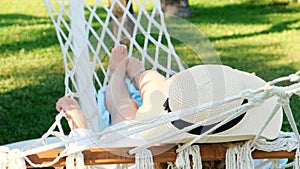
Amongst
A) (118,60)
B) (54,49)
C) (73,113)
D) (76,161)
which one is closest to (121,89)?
(118,60)

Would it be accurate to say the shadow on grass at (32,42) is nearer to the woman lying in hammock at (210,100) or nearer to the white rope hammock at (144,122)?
the white rope hammock at (144,122)

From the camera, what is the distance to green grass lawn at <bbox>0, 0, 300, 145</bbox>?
3977 mm

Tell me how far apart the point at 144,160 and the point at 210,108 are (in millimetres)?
220

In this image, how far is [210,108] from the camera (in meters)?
1.72

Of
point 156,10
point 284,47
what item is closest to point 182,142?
point 156,10

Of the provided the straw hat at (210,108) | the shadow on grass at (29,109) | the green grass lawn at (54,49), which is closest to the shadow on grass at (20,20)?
the green grass lawn at (54,49)

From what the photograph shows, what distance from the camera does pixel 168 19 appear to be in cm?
212

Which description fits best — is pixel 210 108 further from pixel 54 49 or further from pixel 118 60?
pixel 54 49

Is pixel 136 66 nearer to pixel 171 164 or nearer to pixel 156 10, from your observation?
pixel 156 10

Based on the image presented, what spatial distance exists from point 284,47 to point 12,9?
380 cm

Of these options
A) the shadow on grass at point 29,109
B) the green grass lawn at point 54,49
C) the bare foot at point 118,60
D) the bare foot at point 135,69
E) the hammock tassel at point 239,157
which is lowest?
the hammock tassel at point 239,157

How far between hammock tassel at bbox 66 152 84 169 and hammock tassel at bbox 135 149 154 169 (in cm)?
14

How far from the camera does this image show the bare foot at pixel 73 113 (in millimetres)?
2225

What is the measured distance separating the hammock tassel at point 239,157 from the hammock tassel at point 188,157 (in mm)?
75
